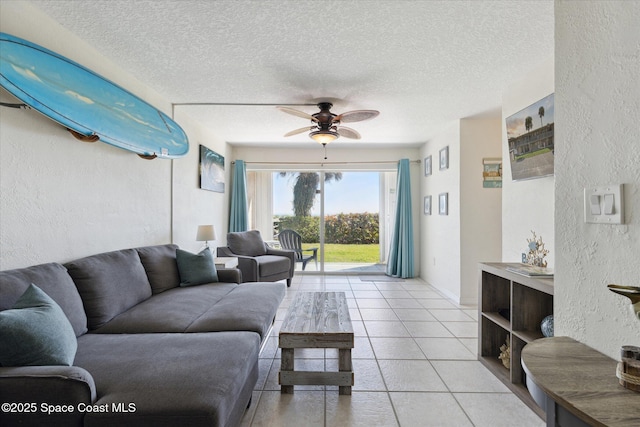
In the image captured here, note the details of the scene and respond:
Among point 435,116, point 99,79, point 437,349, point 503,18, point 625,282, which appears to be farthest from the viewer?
point 435,116

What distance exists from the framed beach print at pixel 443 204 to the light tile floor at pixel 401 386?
60.6 inches

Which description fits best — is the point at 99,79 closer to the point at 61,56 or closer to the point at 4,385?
the point at 61,56

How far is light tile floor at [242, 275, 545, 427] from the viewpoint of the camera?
1769mm

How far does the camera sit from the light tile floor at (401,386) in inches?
69.6

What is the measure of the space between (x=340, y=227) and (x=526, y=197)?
373 cm

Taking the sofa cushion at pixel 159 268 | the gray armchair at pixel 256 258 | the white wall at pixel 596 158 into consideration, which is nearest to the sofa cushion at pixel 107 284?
the sofa cushion at pixel 159 268

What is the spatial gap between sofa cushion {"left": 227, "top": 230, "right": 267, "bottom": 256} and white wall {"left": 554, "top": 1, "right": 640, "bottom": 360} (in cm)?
410

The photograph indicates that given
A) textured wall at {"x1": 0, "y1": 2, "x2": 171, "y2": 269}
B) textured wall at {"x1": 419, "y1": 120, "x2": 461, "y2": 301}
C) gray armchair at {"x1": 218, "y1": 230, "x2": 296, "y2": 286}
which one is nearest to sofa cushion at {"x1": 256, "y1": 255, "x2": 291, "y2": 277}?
gray armchair at {"x1": 218, "y1": 230, "x2": 296, "y2": 286}

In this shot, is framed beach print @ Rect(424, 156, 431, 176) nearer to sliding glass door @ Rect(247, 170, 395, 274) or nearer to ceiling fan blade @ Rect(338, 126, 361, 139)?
sliding glass door @ Rect(247, 170, 395, 274)

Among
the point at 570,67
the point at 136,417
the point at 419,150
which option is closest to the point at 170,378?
the point at 136,417

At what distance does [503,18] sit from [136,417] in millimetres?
2844

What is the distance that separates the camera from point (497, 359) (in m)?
2.41

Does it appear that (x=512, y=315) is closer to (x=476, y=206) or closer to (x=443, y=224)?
(x=476, y=206)

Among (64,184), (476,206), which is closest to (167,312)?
(64,184)
